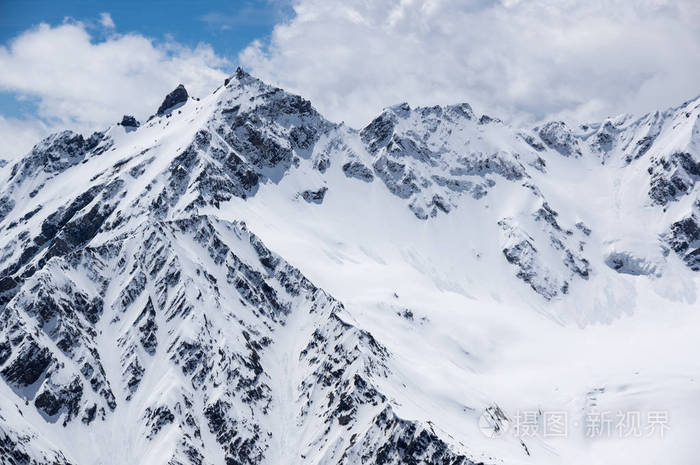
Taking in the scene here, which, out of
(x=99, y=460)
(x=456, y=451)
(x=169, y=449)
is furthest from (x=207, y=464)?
(x=456, y=451)

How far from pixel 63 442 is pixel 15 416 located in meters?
15.7

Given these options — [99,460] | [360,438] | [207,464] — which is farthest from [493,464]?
[99,460]

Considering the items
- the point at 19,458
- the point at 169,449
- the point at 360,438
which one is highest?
the point at 360,438

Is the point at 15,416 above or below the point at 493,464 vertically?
below

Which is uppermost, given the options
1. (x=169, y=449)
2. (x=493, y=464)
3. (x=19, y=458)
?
(x=493, y=464)

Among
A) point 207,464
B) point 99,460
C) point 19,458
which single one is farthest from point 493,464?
point 19,458

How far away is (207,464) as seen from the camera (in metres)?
198

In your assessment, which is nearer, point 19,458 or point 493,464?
point 19,458

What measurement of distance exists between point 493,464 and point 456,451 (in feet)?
34.6

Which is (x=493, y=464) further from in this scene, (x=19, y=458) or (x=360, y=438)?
(x=19, y=458)

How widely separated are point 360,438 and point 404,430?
45.1ft

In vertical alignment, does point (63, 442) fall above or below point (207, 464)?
below

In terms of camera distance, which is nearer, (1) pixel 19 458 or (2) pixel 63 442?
(1) pixel 19 458

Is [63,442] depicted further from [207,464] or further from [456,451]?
[456,451]
